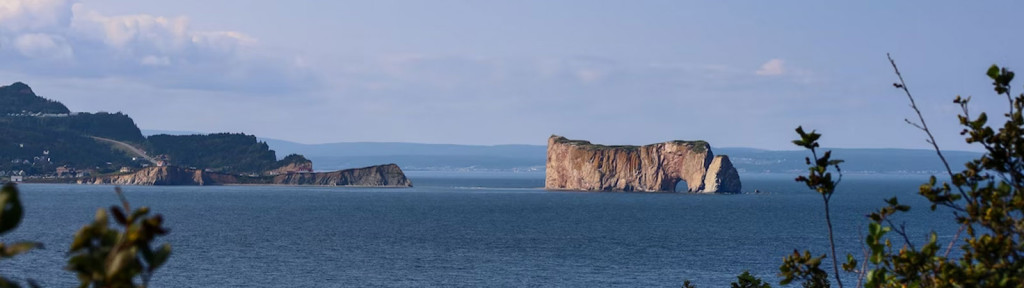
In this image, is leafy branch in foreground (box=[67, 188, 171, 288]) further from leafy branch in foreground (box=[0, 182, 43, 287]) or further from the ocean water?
the ocean water

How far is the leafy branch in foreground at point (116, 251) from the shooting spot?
5.46m

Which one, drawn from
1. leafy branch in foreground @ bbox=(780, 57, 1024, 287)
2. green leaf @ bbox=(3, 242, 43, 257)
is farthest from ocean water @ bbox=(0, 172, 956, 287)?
green leaf @ bbox=(3, 242, 43, 257)

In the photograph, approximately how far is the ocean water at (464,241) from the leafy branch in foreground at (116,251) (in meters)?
57.2

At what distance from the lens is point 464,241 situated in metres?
96.6

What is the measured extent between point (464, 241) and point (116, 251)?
91529mm

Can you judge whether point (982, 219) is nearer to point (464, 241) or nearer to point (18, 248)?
point (18, 248)

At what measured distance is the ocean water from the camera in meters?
67.0

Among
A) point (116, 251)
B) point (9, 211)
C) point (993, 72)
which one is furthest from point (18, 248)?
point (993, 72)

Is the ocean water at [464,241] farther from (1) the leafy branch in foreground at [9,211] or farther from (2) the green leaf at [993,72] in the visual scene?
(1) the leafy branch in foreground at [9,211]

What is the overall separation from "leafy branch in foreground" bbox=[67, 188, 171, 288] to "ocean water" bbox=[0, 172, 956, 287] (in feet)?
188

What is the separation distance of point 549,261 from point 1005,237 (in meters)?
67.6

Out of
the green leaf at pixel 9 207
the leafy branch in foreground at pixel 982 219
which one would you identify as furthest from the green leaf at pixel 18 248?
the leafy branch in foreground at pixel 982 219

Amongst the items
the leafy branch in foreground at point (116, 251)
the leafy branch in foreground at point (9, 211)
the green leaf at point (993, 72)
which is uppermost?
the green leaf at point (993, 72)

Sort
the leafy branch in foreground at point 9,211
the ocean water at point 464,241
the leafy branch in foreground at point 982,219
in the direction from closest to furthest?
the leafy branch in foreground at point 9,211 → the leafy branch in foreground at point 982,219 → the ocean water at point 464,241
